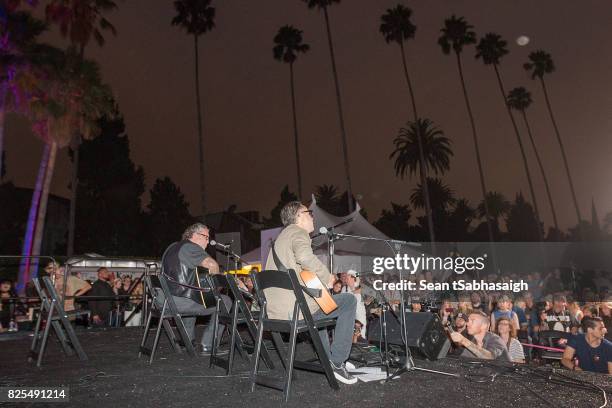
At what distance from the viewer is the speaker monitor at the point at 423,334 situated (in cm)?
498

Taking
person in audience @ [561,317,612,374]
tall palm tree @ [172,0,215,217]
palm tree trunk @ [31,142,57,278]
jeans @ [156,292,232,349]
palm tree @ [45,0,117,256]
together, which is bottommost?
person in audience @ [561,317,612,374]

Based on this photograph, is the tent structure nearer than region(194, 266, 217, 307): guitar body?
No

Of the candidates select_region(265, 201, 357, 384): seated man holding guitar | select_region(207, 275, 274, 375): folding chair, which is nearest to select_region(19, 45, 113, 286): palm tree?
select_region(207, 275, 274, 375): folding chair

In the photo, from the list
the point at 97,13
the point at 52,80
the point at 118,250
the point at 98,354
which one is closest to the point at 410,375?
the point at 98,354

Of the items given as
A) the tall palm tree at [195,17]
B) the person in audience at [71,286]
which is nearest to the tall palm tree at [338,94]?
the tall palm tree at [195,17]

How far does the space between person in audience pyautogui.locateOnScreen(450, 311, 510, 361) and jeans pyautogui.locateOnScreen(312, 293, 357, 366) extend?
189 centimetres

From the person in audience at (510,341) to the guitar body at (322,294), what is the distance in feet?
10.6

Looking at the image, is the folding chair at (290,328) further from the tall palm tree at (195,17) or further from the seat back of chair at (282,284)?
the tall palm tree at (195,17)

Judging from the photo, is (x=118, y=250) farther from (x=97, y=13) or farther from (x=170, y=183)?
(x=97, y=13)

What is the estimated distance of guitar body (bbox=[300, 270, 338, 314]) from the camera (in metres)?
4.08

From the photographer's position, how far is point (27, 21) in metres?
18.7

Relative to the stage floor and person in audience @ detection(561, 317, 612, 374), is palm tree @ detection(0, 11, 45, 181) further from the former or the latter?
person in audience @ detection(561, 317, 612, 374)

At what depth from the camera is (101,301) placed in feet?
36.2

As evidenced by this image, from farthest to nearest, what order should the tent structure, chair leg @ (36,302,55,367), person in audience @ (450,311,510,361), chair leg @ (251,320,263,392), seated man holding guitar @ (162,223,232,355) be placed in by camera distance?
the tent structure, seated man holding guitar @ (162,223,232,355), person in audience @ (450,311,510,361), chair leg @ (36,302,55,367), chair leg @ (251,320,263,392)
